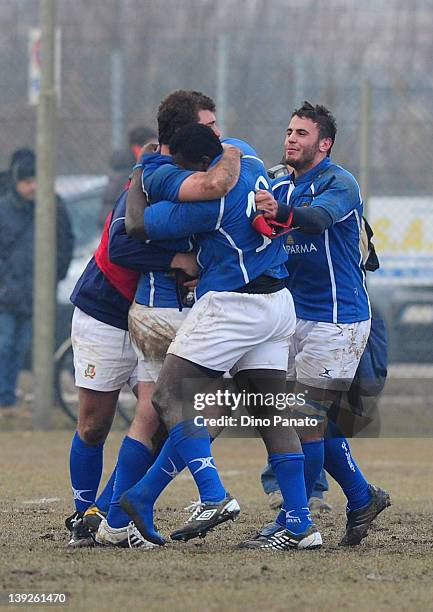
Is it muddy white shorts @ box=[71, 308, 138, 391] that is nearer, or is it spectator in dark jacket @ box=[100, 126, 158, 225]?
muddy white shorts @ box=[71, 308, 138, 391]

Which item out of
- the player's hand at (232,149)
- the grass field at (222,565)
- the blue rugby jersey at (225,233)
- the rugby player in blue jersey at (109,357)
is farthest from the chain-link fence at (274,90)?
the blue rugby jersey at (225,233)

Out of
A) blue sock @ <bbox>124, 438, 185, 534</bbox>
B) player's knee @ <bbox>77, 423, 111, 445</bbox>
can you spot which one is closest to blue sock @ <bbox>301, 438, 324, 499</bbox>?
blue sock @ <bbox>124, 438, 185, 534</bbox>

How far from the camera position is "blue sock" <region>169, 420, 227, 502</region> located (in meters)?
6.00

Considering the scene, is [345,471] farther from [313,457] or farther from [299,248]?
[299,248]

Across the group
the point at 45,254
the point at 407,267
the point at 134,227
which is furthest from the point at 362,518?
the point at 407,267

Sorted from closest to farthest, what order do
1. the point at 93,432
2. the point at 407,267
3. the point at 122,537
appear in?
1. the point at 122,537
2. the point at 93,432
3. the point at 407,267

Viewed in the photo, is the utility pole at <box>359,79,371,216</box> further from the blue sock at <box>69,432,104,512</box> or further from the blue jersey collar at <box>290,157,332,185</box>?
the blue sock at <box>69,432,104,512</box>

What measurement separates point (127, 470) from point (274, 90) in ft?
26.8

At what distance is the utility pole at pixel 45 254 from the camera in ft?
39.2

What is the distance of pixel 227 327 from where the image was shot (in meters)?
6.07

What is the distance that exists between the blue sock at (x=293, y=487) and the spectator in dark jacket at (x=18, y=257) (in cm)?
644

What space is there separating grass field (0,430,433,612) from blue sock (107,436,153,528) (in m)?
0.21

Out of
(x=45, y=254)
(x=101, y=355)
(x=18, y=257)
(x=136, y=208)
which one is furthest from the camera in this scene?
(x=18, y=257)

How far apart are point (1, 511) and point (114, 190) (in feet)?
18.6
